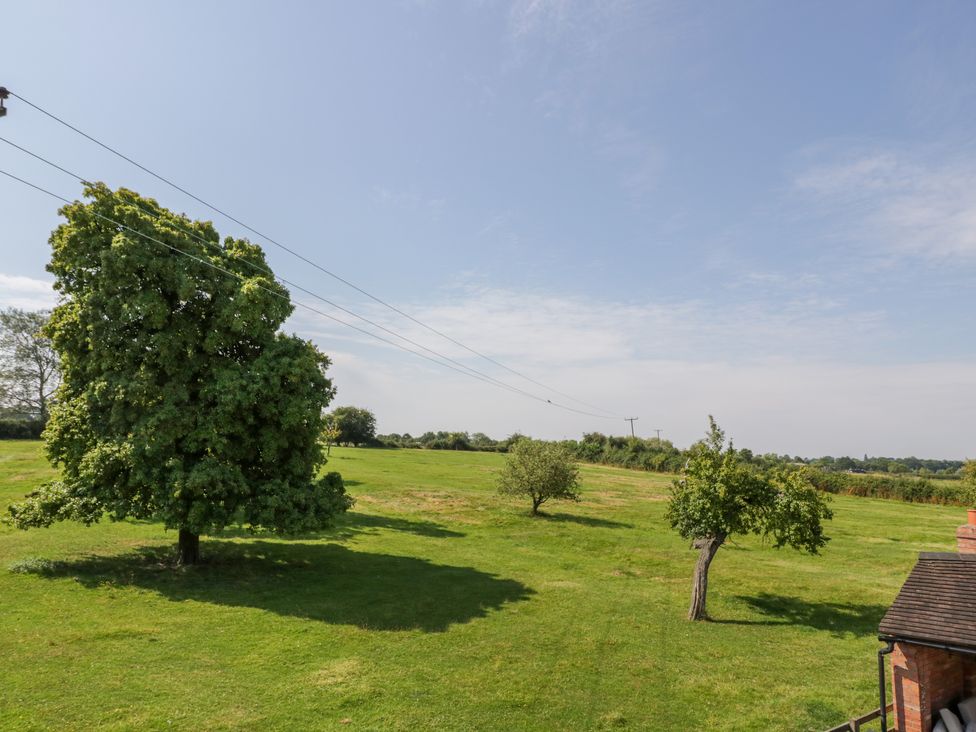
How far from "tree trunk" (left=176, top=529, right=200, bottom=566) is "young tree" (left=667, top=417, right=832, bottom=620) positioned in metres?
24.4

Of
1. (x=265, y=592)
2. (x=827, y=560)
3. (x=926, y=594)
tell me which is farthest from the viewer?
(x=827, y=560)

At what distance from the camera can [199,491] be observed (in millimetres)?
23609

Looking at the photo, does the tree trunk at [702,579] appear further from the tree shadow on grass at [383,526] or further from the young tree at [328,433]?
the tree shadow on grass at [383,526]

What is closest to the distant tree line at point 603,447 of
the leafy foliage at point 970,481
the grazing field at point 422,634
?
the leafy foliage at point 970,481

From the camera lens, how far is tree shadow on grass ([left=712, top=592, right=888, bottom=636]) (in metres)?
23.9

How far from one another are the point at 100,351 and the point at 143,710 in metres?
17.5

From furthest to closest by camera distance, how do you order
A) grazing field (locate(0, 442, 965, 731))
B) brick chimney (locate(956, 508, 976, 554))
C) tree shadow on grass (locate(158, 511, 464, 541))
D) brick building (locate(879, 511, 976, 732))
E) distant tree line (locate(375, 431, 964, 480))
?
distant tree line (locate(375, 431, 964, 480))
tree shadow on grass (locate(158, 511, 464, 541))
grazing field (locate(0, 442, 965, 731))
brick chimney (locate(956, 508, 976, 554))
brick building (locate(879, 511, 976, 732))

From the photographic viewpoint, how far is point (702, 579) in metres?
24.5

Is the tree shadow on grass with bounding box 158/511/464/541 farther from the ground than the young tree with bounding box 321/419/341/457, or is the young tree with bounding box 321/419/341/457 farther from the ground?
→ the young tree with bounding box 321/419/341/457

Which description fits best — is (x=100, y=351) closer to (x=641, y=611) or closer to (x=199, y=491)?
(x=199, y=491)

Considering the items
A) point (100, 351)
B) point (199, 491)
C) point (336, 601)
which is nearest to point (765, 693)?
point (336, 601)

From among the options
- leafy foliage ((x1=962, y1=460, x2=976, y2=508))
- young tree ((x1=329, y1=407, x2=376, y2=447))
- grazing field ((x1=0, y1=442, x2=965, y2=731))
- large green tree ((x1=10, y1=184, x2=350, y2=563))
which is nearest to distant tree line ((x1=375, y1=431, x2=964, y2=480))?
young tree ((x1=329, y1=407, x2=376, y2=447))

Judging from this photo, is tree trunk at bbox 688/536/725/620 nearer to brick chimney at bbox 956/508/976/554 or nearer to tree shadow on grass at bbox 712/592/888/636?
tree shadow on grass at bbox 712/592/888/636

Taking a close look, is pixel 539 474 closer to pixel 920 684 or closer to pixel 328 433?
pixel 328 433
